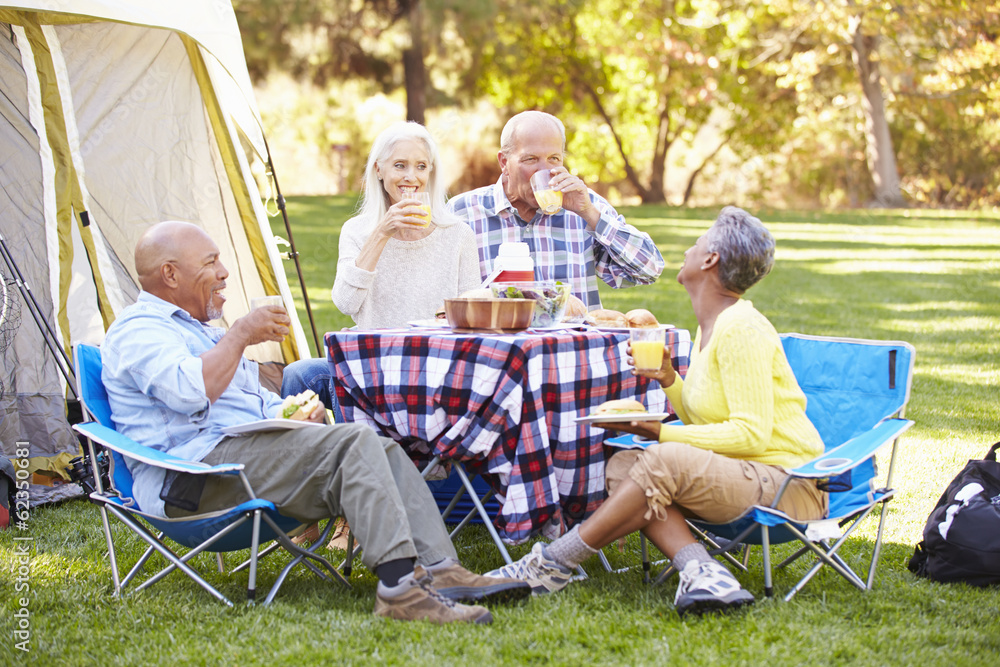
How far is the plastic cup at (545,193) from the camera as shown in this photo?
3293mm

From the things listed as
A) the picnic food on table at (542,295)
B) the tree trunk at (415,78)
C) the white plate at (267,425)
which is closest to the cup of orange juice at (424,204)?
the picnic food on table at (542,295)

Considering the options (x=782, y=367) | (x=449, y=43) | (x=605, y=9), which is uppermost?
(x=605, y=9)

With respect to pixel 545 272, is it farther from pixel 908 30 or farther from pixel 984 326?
pixel 908 30

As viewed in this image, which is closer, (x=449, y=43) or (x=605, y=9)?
(x=449, y=43)

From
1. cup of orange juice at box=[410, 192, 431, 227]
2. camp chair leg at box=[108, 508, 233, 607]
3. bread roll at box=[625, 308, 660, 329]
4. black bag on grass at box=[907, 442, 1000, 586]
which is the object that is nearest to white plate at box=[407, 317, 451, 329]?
cup of orange juice at box=[410, 192, 431, 227]

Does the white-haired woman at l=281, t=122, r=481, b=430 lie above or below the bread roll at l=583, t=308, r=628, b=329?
above

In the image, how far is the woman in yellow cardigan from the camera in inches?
101

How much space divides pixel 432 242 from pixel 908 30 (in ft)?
55.8

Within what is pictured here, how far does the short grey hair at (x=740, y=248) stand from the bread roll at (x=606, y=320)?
41 cm

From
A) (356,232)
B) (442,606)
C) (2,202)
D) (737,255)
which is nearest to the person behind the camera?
(442,606)

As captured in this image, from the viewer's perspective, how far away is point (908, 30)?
17.7 m

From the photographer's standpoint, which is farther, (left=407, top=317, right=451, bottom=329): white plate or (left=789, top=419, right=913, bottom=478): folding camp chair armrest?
(left=407, top=317, right=451, bottom=329): white plate

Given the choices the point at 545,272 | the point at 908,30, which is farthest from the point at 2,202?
the point at 908,30

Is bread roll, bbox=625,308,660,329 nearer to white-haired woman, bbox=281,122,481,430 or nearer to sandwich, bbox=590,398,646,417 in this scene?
sandwich, bbox=590,398,646,417
